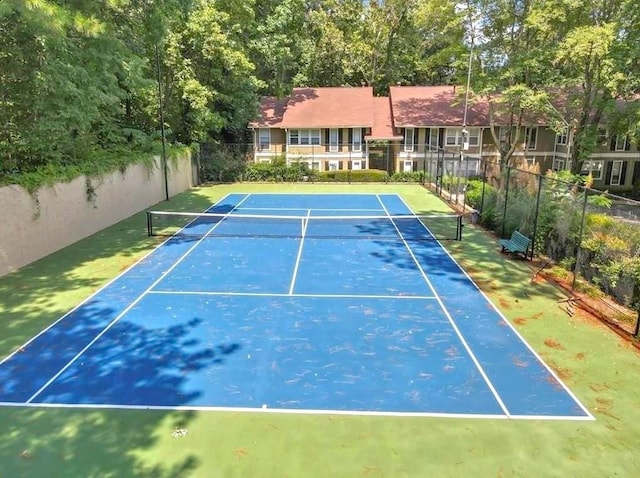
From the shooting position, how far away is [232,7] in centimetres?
2647

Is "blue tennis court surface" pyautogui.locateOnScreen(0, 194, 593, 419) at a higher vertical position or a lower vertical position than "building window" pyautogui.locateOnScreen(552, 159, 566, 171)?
lower

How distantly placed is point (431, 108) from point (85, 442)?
3578 cm

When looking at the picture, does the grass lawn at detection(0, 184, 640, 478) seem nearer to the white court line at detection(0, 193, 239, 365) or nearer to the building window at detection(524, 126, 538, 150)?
the white court line at detection(0, 193, 239, 365)

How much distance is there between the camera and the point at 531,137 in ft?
124

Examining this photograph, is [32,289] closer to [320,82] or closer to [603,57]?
[603,57]

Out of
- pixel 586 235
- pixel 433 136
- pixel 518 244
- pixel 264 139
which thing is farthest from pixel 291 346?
pixel 433 136

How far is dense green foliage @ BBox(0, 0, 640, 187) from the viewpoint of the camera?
39.7 ft

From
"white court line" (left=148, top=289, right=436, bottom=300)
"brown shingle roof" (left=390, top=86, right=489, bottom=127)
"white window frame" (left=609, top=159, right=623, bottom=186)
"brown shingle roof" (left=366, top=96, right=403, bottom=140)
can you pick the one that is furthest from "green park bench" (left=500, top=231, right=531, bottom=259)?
"white window frame" (left=609, top=159, right=623, bottom=186)

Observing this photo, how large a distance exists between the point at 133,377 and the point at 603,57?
25.6m

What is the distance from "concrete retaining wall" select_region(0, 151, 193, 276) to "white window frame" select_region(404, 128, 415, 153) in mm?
20692

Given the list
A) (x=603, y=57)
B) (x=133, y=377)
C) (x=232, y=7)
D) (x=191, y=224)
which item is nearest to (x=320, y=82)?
(x=232, y=7)

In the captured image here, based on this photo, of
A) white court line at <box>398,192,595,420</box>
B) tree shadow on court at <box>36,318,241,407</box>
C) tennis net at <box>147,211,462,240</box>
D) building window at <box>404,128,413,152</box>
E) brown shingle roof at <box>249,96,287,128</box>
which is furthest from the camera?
building window at <box>404,128,413,152</box>

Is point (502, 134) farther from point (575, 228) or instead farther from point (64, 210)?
point (64, 210)

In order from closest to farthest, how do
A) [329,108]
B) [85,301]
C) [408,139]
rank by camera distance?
[85,301]
[408,139]
[329,108]
